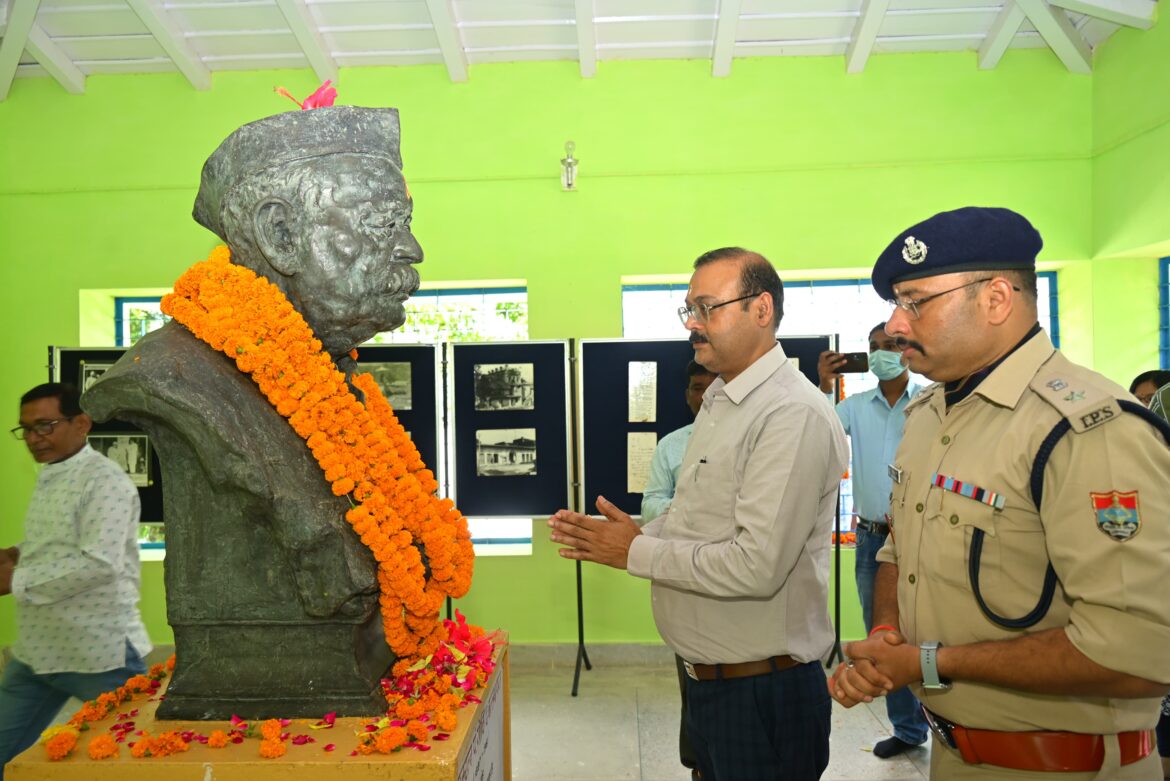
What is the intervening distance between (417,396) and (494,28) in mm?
2292

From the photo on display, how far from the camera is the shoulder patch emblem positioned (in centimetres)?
126

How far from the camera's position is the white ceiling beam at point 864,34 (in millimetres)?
4617

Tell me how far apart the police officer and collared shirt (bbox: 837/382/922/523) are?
2.39 meters

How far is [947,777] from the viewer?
1587 millimetres

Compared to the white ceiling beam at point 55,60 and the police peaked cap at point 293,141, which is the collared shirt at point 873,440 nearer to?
the police peaked cap at point 293,141

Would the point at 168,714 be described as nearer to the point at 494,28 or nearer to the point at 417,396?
the point at 417,396

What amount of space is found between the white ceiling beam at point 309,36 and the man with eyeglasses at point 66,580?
2.62 m

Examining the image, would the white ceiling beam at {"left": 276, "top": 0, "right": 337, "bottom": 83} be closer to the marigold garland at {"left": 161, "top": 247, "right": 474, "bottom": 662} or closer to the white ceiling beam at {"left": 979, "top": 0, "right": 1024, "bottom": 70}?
the marigold garland at {"left": 161, "top": 247, "right": 474, "bottom": 662}

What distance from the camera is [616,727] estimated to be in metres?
4.25

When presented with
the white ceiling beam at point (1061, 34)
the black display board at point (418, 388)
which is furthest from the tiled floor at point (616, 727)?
the white ceiling beam at point (1061, 34)

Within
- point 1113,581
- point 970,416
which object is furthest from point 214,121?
point 1113,581

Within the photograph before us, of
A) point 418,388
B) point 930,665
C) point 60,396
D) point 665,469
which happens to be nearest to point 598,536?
point 930,665

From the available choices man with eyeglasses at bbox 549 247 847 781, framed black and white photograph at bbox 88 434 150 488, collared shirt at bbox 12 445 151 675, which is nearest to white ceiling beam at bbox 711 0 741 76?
man with eyeglasses at bbox 549 247 847 781

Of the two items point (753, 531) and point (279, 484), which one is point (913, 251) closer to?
point (753, 531)
